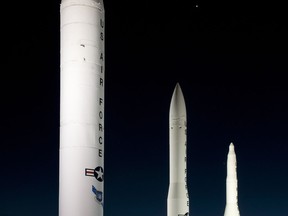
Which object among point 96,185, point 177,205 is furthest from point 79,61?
point 177,205

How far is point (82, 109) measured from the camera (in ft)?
62.4

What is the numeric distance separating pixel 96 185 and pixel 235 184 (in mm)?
26172

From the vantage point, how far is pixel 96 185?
1902 cm

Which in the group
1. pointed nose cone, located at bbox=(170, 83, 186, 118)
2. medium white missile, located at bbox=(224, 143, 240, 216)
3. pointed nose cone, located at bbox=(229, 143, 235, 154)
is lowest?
medium white missile, located at bbox=(224, 143, 240, 216)

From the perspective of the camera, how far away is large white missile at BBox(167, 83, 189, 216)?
3259cm

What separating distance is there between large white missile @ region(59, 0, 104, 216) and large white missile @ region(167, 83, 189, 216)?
13.8 meters

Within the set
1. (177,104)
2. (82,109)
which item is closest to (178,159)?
(177,104)

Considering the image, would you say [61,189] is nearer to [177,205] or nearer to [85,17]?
[85,17]

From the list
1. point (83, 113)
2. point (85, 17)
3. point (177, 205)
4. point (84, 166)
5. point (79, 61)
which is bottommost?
point (177, 205)

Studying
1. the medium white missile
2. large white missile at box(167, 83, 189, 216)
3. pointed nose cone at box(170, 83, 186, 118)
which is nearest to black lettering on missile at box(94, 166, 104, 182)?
large white missile at box(167, 83, 189, 216)

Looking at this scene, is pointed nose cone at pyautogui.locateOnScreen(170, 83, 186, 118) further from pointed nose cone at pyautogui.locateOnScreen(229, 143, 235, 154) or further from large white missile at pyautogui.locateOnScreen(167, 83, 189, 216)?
pointed nose cone at pyautogui.locateOnScreen(229, 143, 235, 154)

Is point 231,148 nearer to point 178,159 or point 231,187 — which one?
point 231,187

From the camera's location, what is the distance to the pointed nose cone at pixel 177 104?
3456 cm

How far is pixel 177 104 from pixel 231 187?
11.6 meters
